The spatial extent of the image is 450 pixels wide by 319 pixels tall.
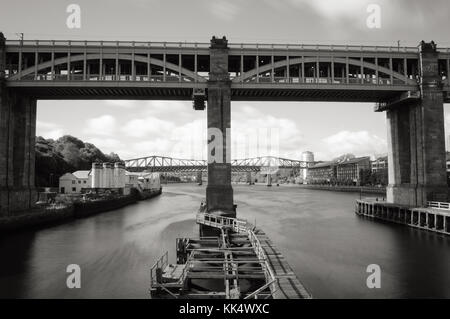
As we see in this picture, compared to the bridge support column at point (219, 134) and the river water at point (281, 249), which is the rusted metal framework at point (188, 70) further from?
the river water at point (281, 249)

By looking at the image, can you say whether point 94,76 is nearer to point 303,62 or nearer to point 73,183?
point 303,62

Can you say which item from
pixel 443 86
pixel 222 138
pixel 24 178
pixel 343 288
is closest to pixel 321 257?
pixel 343 288

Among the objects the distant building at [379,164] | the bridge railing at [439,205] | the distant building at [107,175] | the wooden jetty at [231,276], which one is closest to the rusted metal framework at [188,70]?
the bridge railing at [439,205]

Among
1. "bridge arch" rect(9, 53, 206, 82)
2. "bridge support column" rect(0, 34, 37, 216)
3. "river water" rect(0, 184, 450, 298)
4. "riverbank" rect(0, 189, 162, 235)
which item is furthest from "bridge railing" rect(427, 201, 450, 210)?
"bridge support column" rect(0, 34, 37, 216)

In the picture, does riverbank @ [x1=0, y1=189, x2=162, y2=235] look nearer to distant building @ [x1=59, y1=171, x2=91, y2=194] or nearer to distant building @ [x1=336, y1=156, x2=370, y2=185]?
distant building @ [x1=59, y1=171, x2=91, y2=194]

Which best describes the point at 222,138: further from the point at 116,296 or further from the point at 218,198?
the point at 116,296

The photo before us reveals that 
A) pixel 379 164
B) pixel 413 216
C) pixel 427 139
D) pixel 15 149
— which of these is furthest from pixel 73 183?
pixel 379 164
